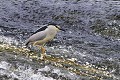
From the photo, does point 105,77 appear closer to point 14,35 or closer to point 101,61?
point 101,61

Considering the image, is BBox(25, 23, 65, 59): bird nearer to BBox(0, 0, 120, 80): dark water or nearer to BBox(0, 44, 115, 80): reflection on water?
BBox(0, 44, 115, 80): reflection on water

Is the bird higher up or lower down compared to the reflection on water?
higher up

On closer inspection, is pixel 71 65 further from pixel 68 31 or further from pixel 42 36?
pixel 68 31

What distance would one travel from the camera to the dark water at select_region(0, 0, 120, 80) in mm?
A: 13688

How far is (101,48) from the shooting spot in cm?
2000

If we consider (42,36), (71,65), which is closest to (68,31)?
(42,36)

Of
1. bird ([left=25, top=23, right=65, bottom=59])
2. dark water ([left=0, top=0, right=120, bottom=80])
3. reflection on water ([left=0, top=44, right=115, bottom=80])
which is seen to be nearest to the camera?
dark water ([left=0, top=0, right=120, bottom=80])

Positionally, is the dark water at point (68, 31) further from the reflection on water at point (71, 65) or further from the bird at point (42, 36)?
the bird at point (42, 36)

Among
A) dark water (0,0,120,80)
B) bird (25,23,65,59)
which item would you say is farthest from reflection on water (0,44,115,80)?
bird (25,23,65,59)

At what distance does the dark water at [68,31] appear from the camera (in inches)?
539

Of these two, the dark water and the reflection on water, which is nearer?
the dark water

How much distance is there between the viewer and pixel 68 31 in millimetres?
24766

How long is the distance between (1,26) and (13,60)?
38.3 ft

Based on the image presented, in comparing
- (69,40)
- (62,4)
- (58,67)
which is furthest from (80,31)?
(58,67)
